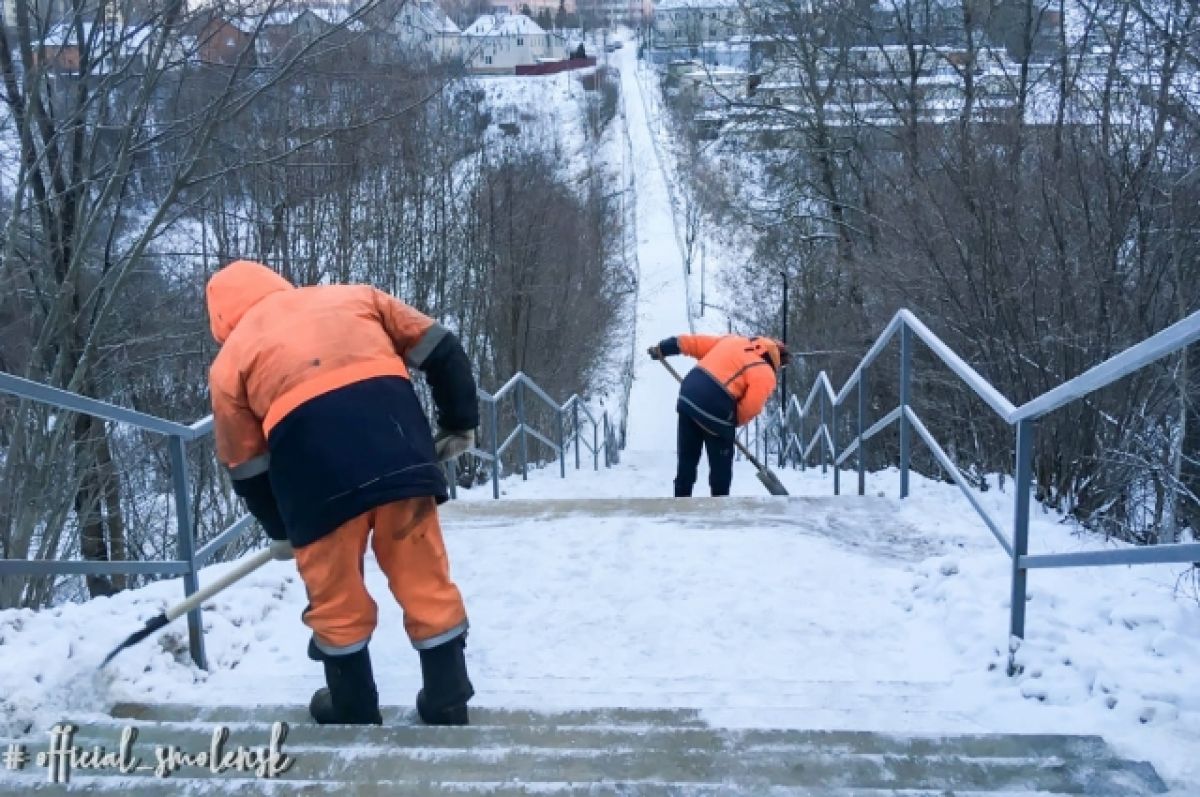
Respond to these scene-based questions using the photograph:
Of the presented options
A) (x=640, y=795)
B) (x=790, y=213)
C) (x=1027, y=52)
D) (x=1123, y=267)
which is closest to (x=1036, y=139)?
(x=1123, y=267)

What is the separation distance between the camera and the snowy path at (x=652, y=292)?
1228 inches

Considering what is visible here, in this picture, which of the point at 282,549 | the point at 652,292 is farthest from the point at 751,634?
the point at 652,292

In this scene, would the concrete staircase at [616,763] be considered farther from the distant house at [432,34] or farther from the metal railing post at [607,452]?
the metal railing post at [607,452]

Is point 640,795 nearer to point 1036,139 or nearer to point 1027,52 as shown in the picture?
point 1036,139

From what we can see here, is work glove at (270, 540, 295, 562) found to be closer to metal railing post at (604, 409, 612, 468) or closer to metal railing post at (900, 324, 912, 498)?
metal railing post at (900, 324, 912, 498)

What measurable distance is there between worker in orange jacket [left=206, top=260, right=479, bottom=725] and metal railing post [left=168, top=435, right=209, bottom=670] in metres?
0.63

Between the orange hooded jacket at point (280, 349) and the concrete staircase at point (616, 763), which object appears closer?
the concrete staircase at point (616, 763)

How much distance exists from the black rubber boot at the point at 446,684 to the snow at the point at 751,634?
0.29 meters

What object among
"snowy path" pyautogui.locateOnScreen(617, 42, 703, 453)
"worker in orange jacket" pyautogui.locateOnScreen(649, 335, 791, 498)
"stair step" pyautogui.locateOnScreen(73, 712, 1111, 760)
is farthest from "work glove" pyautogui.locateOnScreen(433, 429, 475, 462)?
"snowy path" pyautogui.locateOnScreen(617, 42, 703, 453)

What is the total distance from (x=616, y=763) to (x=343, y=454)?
1.05m

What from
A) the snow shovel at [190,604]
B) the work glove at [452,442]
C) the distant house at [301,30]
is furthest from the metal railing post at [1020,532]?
the distant house at [301,30]

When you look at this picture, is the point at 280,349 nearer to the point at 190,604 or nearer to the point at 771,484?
the point at 190,604

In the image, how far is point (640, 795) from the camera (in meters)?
2.33

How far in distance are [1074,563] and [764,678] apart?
3.53 ft
